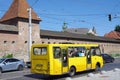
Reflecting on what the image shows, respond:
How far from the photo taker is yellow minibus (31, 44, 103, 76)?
18.6 metres

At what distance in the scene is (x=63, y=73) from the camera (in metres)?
19.5

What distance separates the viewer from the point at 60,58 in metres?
19.2

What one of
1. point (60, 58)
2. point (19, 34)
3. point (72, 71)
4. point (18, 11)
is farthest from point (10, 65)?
point (18, 11)

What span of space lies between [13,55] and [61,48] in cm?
2750

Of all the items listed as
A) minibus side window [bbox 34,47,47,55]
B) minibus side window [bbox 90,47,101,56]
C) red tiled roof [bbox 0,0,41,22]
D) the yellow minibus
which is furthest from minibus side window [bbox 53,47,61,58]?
red tiled roof [bbox 0,0,41,22]

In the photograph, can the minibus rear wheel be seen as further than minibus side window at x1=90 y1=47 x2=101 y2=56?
No

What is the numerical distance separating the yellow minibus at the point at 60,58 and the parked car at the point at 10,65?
6.53 meters

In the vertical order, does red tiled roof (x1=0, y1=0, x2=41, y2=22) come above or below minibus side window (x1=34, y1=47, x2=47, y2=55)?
above

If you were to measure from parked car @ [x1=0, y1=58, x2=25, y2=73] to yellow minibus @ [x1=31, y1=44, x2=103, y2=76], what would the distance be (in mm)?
6534

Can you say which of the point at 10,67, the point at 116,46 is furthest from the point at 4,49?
the point at 116,46

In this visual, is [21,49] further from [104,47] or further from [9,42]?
[104,47]

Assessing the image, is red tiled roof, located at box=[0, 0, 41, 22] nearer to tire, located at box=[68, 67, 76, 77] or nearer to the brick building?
the brick building

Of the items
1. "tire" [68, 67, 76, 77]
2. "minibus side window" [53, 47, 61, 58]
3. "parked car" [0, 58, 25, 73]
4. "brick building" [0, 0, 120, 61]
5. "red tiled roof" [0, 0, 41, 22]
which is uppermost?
"red tiled roof" [0, 0, 41, 22]

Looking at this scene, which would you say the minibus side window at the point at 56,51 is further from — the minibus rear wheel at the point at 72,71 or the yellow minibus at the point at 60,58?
the minibus rear wheel at the point at 72,71
